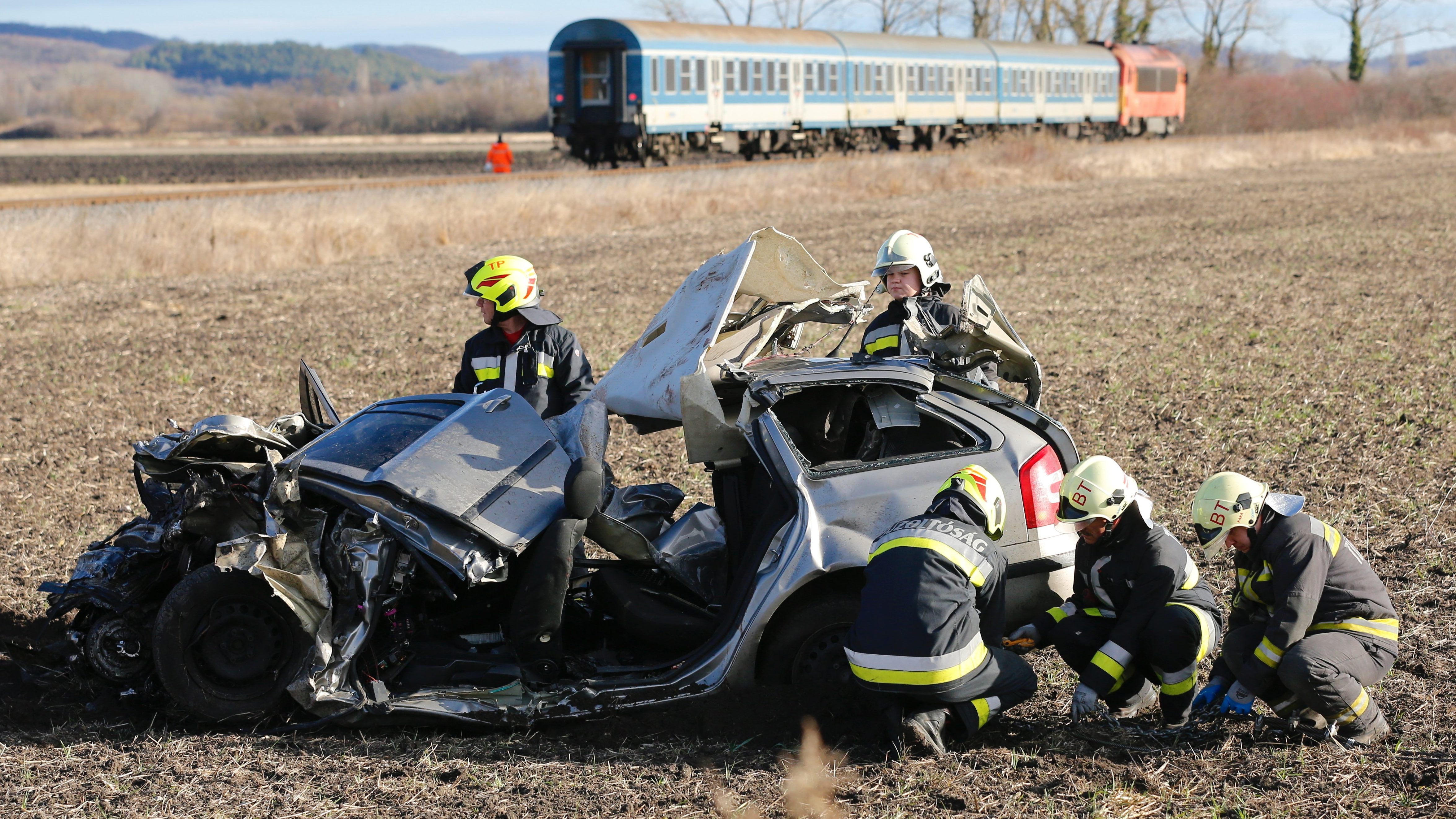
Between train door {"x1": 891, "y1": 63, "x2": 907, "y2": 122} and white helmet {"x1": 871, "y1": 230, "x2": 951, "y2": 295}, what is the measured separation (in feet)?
111

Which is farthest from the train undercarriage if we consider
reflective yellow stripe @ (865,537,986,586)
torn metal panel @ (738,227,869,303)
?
reflective yellow stripe @ (865,537,986,586)

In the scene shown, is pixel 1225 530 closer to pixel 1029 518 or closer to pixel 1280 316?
pixel 1029 518

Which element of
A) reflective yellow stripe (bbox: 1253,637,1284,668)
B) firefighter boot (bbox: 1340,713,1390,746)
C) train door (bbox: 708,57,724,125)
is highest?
train door (bbox: 708,57,724,125)

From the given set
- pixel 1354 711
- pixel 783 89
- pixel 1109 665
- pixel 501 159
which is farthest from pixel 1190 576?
pixel 783 89

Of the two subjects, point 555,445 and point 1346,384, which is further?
point 1346,384

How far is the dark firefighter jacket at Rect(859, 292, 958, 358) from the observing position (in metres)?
6.86

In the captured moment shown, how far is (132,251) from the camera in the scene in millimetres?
18688

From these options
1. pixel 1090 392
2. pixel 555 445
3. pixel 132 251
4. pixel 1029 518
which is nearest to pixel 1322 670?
pixel 1029 518

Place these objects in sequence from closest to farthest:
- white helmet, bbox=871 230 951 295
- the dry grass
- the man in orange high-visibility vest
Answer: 1. white helmet, bbox=871 230 951 295
2. the dry grass
3. the man in orange high-visibility vest

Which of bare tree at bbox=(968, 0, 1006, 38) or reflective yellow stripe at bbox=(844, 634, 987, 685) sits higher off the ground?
bare tree at bbox=(968, 0, 1006, 38)

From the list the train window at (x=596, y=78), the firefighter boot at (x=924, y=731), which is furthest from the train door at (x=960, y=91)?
the firefighter boot at (x=924, y=731)

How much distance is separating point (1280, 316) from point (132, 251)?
52.7 feet

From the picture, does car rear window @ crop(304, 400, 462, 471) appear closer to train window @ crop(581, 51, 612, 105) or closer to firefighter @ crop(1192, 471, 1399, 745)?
firefighter @ crop(1192, 471, 1399, 745)

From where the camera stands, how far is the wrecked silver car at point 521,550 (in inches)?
179
